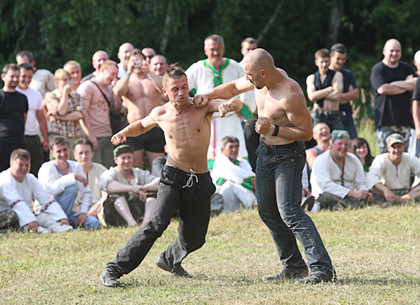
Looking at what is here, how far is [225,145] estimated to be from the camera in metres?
10.1

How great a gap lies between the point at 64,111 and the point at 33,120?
60 cm

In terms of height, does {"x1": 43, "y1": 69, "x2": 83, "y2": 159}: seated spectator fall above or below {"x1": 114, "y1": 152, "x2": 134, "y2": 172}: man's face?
above

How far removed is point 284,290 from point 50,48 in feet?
35.4

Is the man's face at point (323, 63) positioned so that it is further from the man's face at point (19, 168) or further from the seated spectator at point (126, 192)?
the man's face at point (19, 168)

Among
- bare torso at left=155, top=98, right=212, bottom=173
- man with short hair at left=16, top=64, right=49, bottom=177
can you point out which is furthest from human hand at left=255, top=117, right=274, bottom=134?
man with short hair at left=16, top=64, right=49, bottom=177

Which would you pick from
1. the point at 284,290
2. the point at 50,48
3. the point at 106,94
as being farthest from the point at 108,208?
the point at 50,48

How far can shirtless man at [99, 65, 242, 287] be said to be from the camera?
6078 millimetres

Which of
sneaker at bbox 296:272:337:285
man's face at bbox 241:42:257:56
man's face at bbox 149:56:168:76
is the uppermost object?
man's face at bbox 241:42:257:56

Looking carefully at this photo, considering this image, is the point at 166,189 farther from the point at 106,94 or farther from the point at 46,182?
the point at 106,94

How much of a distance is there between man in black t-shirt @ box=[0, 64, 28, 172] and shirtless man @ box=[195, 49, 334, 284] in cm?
416

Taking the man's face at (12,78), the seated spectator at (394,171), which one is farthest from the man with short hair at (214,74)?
the man's face at (12,78)

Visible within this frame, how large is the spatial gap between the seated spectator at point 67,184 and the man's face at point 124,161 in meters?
0.50

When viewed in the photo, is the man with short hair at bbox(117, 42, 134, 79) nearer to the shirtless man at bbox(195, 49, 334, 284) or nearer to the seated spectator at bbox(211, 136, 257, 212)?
the seated spectator at bbox(211, 136, 257, 212)

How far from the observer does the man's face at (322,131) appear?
1043 centimetres
